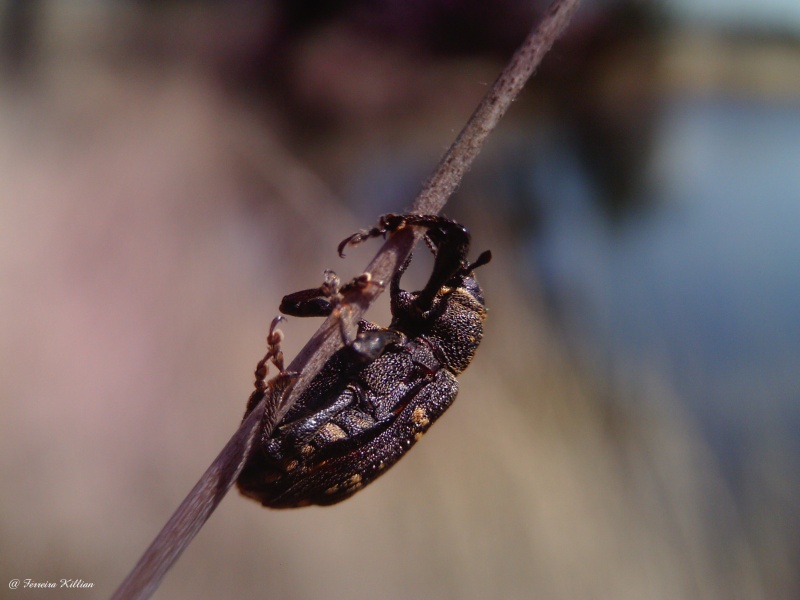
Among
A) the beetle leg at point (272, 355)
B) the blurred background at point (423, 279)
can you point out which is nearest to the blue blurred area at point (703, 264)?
the blurred background at point (423, 279)

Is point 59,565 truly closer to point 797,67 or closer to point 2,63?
point 2,63

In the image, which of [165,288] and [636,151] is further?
[636,151]

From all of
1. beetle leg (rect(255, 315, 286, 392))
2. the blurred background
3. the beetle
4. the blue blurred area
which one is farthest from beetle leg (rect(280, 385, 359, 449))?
the blue blurred area

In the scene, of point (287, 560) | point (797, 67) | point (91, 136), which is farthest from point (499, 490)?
point (797, 67)

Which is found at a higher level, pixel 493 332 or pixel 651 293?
pixel 651 293

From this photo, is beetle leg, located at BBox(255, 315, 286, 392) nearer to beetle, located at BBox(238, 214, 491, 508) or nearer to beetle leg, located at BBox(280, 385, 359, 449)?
beetle, located at BBox(238, 214, 491, 508)
